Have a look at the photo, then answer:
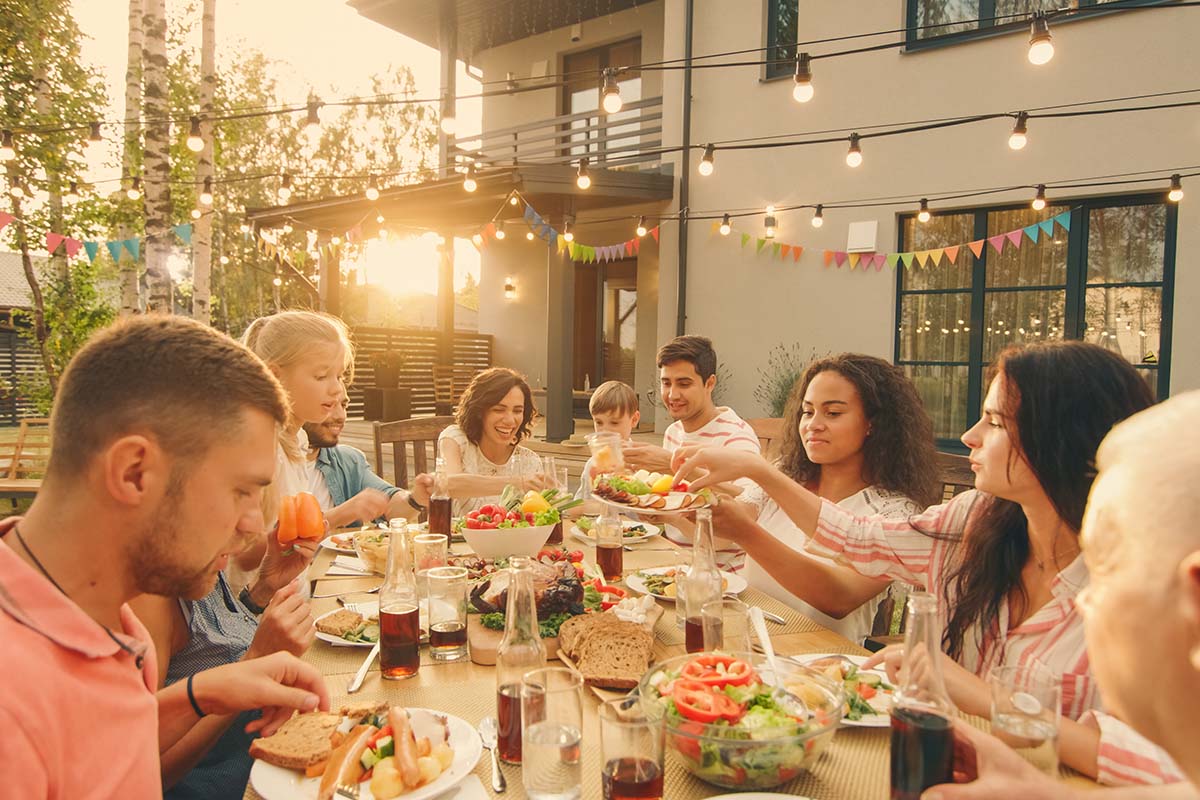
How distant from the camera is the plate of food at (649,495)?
2.60 meters

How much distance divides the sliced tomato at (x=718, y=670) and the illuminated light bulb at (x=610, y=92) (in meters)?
4.50

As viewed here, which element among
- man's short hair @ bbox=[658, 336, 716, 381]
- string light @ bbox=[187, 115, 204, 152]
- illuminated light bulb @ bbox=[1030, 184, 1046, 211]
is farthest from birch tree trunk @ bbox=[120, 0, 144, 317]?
illuminated light bulb @ bbox=[1030, 184, 1046, 211]

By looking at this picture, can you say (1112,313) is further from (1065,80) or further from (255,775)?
(255,775)

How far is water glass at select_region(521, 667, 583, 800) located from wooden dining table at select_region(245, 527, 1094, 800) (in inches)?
3.2

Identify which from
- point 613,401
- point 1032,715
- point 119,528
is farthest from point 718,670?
point 613,401

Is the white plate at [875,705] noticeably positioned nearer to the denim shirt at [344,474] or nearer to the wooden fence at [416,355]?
the denim shirt at [344,474]

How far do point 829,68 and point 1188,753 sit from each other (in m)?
9.60

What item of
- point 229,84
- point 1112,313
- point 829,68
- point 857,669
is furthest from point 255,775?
point 229,84

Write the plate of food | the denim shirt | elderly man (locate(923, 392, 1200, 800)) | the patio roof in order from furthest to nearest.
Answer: the patio roof, the denim shirt, the plate of food, elderly man (locate(923, 392, 1200, 800))

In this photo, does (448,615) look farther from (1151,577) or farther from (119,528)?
(1151,577)

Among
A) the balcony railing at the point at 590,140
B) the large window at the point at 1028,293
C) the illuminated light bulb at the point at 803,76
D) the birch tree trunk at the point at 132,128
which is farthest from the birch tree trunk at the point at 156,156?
the large window at the point at 1028,293

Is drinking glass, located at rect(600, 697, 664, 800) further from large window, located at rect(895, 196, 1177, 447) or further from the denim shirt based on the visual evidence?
large window, located at rect(895, 196, 1177, 447)

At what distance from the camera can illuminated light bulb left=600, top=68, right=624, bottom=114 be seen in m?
5.05

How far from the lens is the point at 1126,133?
7117 mm
